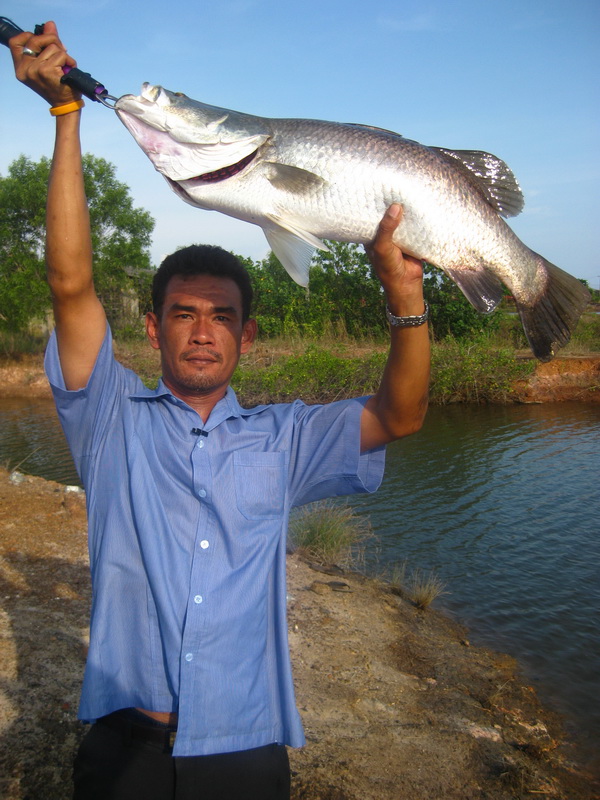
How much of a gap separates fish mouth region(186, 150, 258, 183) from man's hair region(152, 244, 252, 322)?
0.27 meters

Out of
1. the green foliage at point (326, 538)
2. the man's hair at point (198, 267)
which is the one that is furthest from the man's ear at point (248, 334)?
the green foliage at point (326, 538)

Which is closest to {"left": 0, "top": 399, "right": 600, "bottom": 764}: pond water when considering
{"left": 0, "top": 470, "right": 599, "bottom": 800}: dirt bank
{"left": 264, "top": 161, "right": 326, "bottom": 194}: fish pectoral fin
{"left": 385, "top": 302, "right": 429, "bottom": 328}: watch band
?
{"left": 0, "top": 470, "right": 599, "bottom": 800}: dirt bank

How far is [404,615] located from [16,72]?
5084 millimetres

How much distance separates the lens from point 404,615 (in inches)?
223

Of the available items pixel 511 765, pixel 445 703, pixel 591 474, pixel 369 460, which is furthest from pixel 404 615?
pixel 591 474

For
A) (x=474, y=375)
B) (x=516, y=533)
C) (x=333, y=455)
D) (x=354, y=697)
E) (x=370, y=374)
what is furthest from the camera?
(x=474, y=375)

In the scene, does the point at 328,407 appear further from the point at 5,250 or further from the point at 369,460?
the point at 5,250

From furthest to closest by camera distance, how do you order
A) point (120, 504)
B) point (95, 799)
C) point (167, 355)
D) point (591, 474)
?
point (591, 474), point (167, 355), point (120, 504), point (95, 799)

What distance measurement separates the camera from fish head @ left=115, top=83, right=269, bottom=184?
6.12ft

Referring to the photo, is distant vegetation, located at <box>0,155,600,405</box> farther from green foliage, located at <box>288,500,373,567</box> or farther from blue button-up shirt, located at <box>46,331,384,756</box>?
blue button-up shirt, located at <box>46,331,384,756</box>

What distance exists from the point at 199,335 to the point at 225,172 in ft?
1.61

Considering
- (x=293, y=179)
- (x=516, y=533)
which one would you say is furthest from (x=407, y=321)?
(x=516, y=533)

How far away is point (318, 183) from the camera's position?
1833mm

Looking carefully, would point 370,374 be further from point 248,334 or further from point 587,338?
point 248,334
